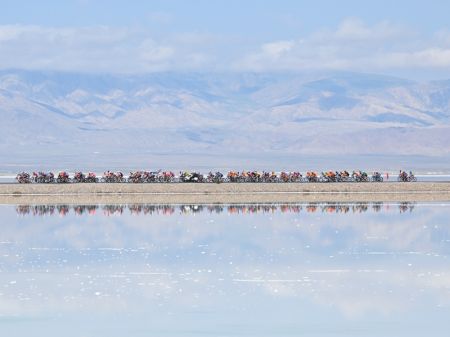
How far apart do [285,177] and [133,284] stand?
3875 cm

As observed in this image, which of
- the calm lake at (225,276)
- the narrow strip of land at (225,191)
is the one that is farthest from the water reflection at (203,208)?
the narrow strip of land at (225,191)

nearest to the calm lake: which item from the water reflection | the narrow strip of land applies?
the water reflection

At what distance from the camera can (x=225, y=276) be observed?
2609cm

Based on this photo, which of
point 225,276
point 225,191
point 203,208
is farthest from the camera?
point 225,191

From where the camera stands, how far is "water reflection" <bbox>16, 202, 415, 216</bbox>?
46.1 meters

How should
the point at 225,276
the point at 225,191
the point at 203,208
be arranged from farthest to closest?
the point at 225,191 < the point at 203,208 < the point at 225,276

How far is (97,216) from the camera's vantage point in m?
43.7

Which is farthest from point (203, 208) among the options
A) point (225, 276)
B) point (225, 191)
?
point (225, 276)

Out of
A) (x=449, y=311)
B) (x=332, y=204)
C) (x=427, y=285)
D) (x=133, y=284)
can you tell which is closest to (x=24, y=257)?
(x=133, y=284)

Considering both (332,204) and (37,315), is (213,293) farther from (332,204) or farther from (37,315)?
(332,204)

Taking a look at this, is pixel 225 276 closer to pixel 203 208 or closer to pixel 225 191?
pixel 203 208

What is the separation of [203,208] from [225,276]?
22.6 metres

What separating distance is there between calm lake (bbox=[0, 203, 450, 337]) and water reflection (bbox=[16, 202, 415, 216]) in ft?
11.1

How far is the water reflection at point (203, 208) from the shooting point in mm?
46125
